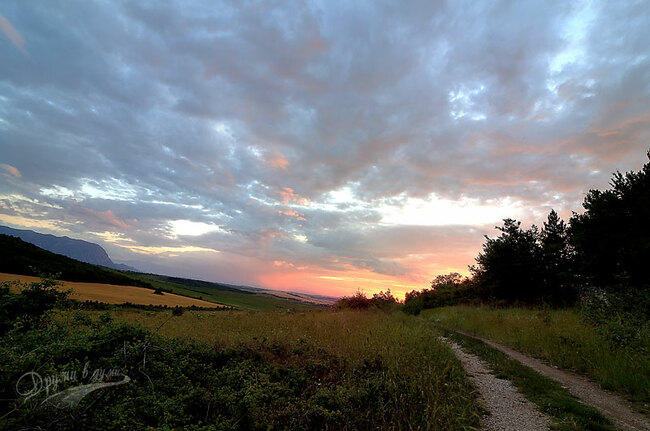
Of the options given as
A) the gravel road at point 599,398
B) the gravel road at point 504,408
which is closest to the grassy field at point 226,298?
the gravel road at point 599,398

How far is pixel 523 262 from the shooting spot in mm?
28578

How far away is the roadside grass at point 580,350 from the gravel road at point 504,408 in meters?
Result: 2.45

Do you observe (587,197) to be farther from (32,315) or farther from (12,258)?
(12,258)

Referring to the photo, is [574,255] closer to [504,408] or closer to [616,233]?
[616,233]

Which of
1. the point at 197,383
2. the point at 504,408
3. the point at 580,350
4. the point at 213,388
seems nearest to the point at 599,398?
the point at 504,408

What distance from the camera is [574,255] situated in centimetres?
2678

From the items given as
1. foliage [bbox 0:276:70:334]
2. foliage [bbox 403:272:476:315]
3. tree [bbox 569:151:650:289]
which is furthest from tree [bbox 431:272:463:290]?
foliage [bbox 0:276:70:334]

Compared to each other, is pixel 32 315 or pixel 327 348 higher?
A: pixel 32 315

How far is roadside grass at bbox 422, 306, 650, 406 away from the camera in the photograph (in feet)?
23.1

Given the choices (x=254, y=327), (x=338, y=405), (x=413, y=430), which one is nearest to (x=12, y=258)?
(x=254, y=327)

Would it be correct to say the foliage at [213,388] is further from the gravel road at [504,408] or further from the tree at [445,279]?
the tree at [445,279]

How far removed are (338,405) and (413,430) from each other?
1.48m

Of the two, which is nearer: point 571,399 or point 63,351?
point 63,351

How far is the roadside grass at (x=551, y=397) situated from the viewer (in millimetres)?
5062
